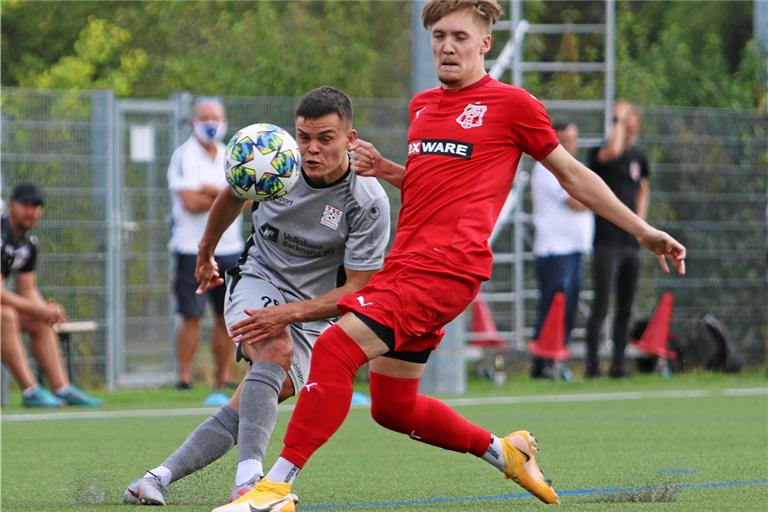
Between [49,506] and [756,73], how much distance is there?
44.0 feet

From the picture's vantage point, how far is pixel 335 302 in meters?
6.45

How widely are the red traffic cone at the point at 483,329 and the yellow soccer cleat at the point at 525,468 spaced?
350 inches

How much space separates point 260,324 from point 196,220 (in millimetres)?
7279

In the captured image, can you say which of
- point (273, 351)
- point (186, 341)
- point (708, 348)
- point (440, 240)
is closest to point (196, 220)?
point (186, 341)

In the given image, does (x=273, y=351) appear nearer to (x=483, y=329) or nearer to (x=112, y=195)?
(x=112, y=195)

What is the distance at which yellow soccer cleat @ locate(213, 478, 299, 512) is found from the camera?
567cm

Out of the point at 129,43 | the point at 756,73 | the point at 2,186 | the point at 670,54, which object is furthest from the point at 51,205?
the point at 129,43

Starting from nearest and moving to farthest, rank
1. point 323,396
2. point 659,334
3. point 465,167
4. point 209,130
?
point 323,396
point 465,167
point 209,130
point 659,334

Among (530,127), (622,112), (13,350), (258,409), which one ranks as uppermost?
(622,112)

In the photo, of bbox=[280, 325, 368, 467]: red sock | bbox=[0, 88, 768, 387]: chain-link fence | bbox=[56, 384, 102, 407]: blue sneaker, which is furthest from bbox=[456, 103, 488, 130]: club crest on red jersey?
bbox=[0, 88, 768, 387]: chain-link fence

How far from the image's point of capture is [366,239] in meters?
6.54

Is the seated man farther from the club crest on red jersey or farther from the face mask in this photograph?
the club crest on red jersey

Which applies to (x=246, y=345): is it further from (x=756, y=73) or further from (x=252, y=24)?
(x=252, y=24)

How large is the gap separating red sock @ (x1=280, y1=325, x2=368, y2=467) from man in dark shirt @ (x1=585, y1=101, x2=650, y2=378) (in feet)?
29.1
